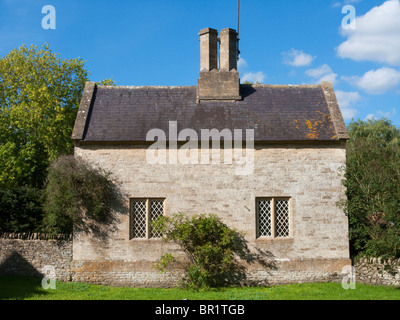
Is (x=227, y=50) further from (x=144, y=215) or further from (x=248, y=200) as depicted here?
(x=144, y=215)

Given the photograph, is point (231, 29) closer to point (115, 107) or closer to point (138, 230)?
point (115, 107)

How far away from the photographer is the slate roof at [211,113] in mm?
16297

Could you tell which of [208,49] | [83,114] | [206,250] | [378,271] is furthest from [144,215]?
[378,271]

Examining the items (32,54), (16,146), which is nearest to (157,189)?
(16,146)

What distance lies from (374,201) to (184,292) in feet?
27.1

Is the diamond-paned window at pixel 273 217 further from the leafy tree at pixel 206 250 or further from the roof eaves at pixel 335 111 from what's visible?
the roof eaves at pixel 335 111

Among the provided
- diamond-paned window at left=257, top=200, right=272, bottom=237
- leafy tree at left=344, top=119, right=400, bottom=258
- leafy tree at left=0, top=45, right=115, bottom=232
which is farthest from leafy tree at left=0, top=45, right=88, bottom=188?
leafy tree at left=344, top=119, right=400, bottom=258

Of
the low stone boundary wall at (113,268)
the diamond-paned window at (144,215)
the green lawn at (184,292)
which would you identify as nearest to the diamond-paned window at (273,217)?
the low stone boundary wall at (113,268)

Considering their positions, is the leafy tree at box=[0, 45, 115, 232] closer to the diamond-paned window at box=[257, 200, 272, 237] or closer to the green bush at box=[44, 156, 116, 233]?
the green bush at box=[44, 156, 116, 233]

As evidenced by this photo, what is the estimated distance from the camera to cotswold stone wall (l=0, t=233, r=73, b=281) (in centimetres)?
1559

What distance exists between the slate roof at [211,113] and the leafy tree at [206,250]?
380cm

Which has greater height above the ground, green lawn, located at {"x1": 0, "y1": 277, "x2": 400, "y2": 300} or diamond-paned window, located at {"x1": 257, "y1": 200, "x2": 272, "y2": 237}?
diamond-paned window, located at {"x1": 257, "y1": 200, "x2": 272, "y2": 237}

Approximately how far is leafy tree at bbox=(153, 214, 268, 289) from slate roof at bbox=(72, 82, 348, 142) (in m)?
3.80
